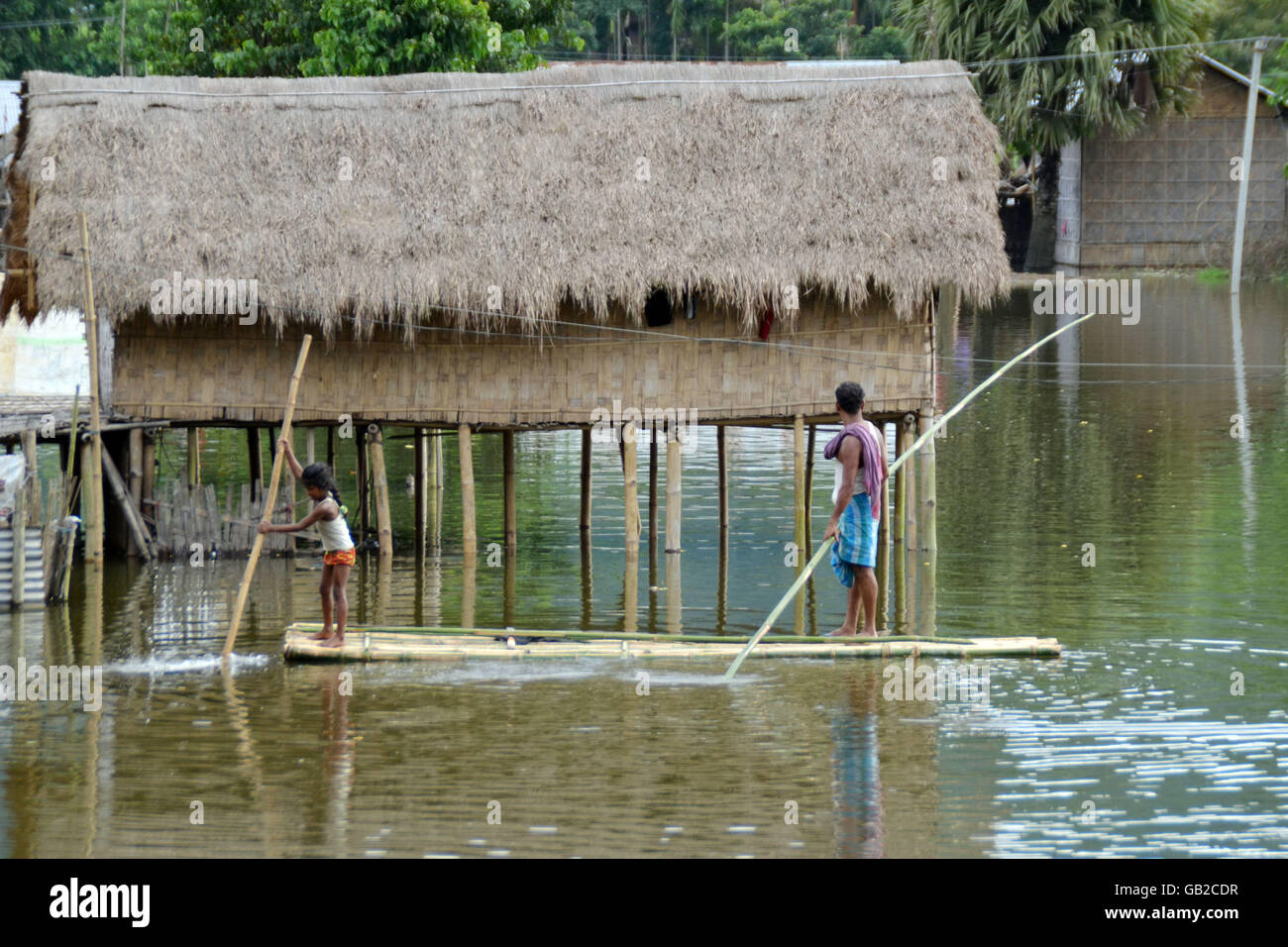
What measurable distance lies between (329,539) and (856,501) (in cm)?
365

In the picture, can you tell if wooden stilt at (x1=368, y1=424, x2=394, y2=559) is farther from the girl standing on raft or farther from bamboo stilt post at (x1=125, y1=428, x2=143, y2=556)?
the girl standing on raft

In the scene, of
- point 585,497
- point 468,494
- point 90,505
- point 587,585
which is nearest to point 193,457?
point 90,505

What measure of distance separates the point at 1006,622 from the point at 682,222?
15.6 ft

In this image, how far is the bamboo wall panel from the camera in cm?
1512

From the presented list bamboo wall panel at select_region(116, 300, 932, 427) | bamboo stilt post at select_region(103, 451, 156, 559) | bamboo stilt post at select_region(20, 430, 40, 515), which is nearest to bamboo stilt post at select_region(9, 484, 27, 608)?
bamboo stilt post at select_region(20, 430, 40, 515)

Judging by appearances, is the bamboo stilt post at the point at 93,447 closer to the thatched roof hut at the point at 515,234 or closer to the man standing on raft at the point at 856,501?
the thatched roof hut at the point at 515,234

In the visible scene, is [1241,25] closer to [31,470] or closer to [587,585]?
[587,585]

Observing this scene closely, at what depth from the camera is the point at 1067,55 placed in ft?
109

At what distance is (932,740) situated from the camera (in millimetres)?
9602

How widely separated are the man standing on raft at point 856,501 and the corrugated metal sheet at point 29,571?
642 centimetres

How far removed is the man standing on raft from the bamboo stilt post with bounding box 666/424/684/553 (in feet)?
10.9

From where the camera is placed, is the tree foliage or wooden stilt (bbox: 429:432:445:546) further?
the tree foliage

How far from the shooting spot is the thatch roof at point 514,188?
14.6 metres
